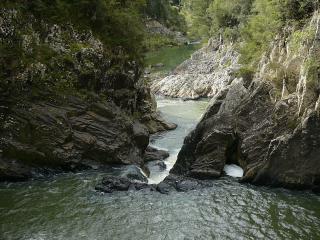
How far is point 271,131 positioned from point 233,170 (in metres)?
5.04

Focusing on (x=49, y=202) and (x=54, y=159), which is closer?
(x=49, y=202)

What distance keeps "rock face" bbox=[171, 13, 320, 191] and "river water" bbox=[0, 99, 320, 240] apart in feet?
5.54

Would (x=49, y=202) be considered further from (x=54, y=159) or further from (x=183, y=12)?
(x=183, y=12)

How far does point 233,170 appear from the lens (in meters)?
38.5

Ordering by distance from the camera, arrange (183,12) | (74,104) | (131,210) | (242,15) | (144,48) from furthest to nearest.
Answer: (183,12), (242,15), (144,48), (74,104), (131,210)

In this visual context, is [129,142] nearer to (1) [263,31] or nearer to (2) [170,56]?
(1) [263,31]

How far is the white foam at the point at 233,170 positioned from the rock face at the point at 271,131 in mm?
549

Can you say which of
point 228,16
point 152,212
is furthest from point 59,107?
point 228,16

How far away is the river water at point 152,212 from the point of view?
89.4ft

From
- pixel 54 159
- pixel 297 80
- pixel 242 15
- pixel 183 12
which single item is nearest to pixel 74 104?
pixel 54 159

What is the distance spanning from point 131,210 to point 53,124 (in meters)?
12.3

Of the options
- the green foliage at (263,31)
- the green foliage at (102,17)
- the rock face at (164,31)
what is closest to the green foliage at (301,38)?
the green foliage at (263,31)

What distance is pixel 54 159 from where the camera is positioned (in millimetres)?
37500

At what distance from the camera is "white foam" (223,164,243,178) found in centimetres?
3794
